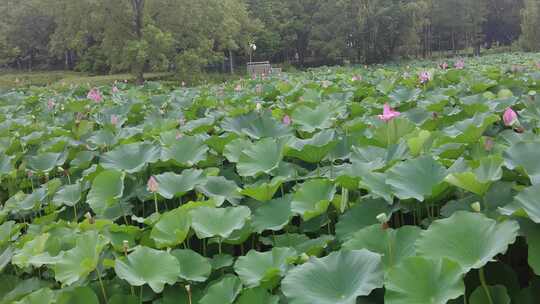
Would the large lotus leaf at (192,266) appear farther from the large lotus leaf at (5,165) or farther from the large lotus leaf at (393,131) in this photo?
the large lotus leaf at (5,165)

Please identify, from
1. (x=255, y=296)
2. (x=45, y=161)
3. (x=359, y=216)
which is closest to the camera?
(x=255, y=296)

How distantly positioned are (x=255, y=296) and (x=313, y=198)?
0.41 m

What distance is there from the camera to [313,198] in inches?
55.9

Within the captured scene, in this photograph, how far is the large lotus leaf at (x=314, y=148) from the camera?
1707mm

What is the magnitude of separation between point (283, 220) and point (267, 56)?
130 feet

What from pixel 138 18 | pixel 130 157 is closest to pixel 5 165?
pixel 130 157

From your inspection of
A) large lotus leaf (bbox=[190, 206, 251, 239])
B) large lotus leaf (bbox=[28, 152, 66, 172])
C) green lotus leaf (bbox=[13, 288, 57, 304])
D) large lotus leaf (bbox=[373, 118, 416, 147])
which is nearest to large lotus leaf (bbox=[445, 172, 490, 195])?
large lotus leaf (bbox=[190, 206, 251, 239])

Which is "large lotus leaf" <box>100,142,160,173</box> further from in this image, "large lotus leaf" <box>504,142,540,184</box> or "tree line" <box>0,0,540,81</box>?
"tree line" <box>0,0,540,81</box>

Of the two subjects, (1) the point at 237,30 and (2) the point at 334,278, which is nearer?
(2) the point at 334,278

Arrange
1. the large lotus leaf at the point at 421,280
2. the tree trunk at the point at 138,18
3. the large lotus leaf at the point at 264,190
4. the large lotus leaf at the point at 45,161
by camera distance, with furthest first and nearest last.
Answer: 1. the tree trunk at the point at 138,18
2. the large lotus leaf at the point at 45,161
3. the large lotus leaf at the point at 264,190
4. the large lotus leaf at the point at 421,280

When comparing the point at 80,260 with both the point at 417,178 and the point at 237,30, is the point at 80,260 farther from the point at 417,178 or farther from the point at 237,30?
the point at 237,30

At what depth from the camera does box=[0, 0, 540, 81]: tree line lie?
751 inches

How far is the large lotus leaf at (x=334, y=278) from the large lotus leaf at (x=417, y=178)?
0.27 meters

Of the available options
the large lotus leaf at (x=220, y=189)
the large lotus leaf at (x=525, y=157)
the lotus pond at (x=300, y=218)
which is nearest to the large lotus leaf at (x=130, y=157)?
the lotus pond at (x=300, y=218)
